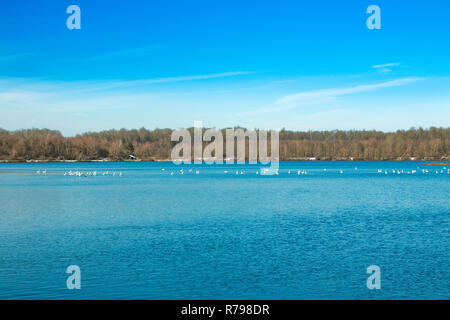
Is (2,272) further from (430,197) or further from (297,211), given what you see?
(430,197)

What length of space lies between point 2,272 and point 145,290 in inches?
268

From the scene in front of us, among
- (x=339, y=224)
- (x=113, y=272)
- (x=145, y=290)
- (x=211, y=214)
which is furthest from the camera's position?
(x=211, y=214)

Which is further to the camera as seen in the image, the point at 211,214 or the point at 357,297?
the point at 211,214

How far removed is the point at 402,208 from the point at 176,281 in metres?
31.1

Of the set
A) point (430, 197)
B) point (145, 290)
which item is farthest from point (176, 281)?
point (430, 197)

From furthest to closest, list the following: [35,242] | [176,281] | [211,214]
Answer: [211,214] < [35,242] < [176,281]

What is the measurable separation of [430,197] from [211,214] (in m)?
29.4
